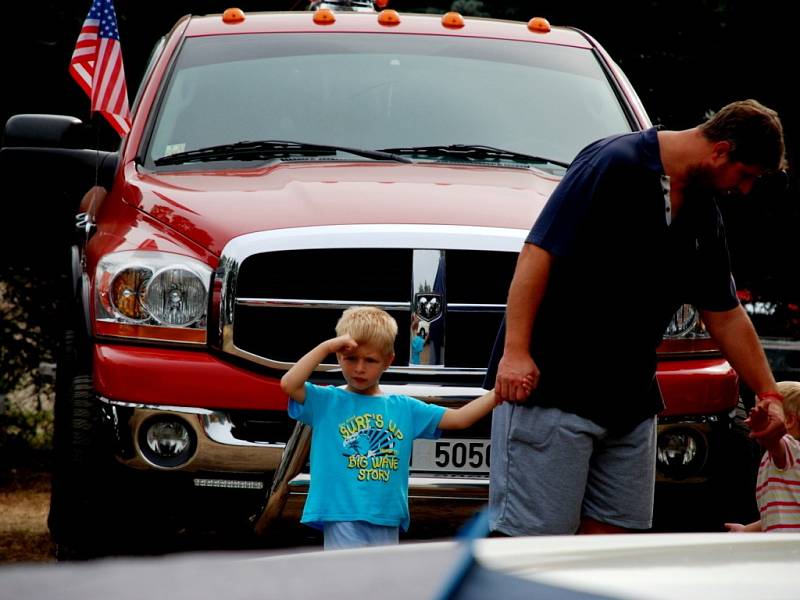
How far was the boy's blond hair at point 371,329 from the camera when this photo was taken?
397 centimetres

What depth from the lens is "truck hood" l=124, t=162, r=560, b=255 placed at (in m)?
4.61

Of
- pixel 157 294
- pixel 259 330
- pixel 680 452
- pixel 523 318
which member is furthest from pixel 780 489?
pixel 157 294

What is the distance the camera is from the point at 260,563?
161 cm

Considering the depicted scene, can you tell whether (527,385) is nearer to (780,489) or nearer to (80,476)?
(780,489)

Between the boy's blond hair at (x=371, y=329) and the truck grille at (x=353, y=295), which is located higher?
the boy's blond hair at (x=371, y=329)

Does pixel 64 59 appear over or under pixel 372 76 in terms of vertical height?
under

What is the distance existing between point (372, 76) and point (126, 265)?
1.72m

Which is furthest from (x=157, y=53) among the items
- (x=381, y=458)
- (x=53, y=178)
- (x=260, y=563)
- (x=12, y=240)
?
(x=260, y=563)

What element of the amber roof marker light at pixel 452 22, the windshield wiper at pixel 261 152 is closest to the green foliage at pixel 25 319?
the amber roof marker light at pixel 452 22

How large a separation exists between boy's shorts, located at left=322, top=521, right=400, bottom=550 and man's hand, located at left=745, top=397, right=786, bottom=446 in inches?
42.2

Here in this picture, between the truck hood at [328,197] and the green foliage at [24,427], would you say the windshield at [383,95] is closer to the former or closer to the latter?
the truck hood at [328,197]

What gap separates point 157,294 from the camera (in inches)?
179

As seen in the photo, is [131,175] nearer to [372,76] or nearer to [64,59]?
[372,76]

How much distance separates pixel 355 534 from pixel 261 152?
192cm
